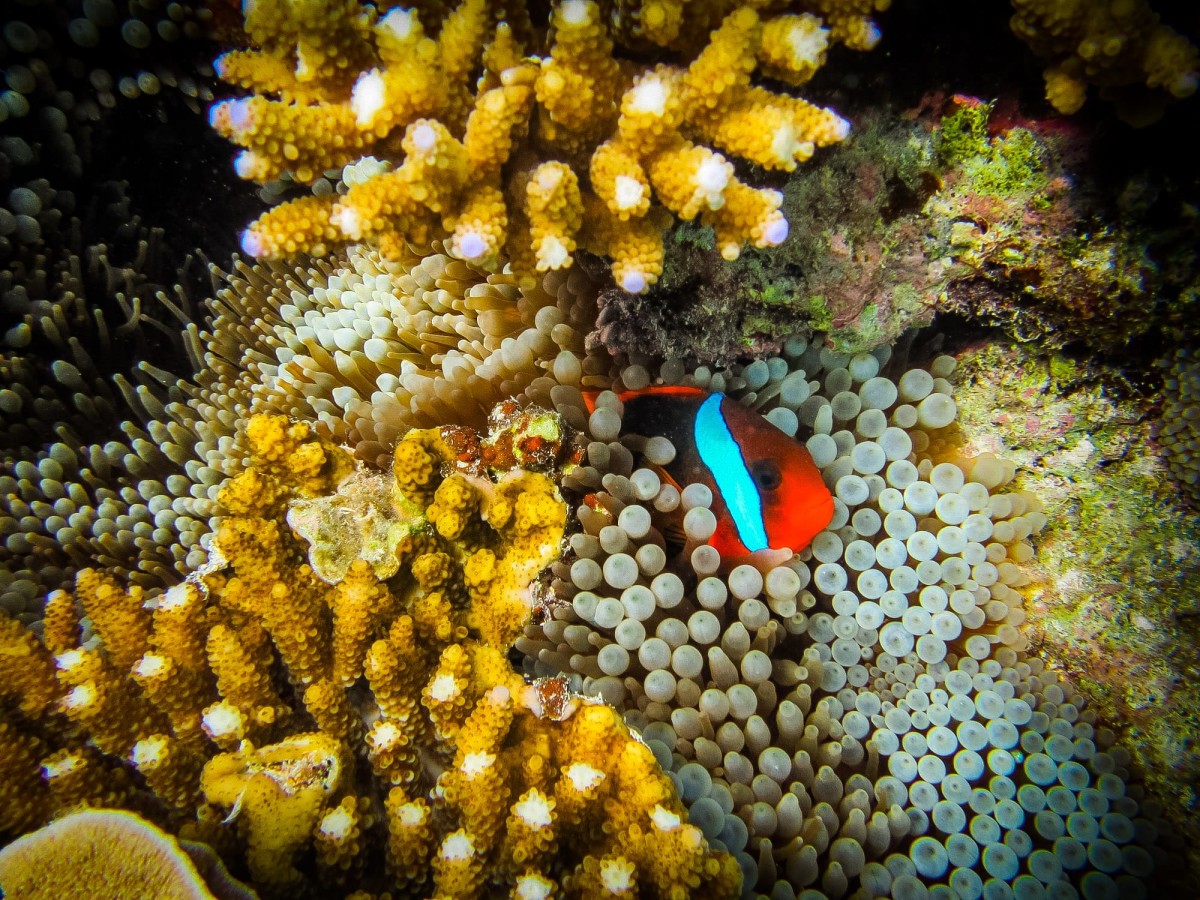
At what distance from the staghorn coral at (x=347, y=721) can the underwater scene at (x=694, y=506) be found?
1cm

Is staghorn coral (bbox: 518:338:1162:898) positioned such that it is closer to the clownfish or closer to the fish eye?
the clownfish

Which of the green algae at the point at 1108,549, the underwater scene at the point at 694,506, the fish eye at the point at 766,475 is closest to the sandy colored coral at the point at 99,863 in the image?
the underwater scene at the point at 694,506

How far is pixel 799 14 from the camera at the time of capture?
164 cm

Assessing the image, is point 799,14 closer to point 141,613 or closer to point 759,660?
point 759,660

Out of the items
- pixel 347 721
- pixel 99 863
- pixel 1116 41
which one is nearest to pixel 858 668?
pixel 347 721

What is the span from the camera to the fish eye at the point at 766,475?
84.4 inches

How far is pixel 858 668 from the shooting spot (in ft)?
7.06

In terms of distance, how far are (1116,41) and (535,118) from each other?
4.33 feet

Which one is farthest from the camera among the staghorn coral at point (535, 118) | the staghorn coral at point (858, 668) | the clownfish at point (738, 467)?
the clownfish at point (738, 467)

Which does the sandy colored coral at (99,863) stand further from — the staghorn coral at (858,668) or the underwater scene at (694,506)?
the staghorn coral at (858,668)

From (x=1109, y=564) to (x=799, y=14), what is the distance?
1953 millimetres

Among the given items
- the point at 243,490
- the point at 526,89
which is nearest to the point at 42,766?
the point at 243,490

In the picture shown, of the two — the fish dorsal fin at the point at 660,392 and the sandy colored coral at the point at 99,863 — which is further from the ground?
the fish dorsal fin at the point at 660,392

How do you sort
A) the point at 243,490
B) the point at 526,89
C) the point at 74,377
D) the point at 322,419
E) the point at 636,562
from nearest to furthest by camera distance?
1. the point at 526,89
2. the point at 243,490
3. the point at 636,562
4. the point at 322,419
5. the point at 74,377
